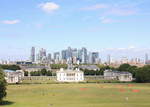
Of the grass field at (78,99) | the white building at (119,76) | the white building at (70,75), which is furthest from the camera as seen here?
the white building at (70,75)

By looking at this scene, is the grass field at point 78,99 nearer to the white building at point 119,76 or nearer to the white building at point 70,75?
the white building at point 119,76

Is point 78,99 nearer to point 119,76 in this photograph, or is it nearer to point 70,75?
point 119,76

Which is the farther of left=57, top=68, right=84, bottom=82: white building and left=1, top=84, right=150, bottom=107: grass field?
left=57, top=68, right=84, bottom=82: white building

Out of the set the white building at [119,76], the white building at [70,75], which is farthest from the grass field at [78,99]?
the white building at [70,75]

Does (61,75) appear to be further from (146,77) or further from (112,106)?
(112,106)

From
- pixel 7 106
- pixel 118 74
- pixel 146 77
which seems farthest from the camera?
pixel 118 74

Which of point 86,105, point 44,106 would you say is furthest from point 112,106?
point 44,106

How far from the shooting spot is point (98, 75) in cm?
14962

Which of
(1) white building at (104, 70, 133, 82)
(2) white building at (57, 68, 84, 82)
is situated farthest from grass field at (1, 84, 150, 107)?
(2) white building at (57, 68, 84, 82)

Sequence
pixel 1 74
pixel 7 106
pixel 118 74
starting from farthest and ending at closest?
pixel 118 74 < pixel 1 74 < pixel 7 106

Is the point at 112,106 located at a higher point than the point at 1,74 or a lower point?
lower

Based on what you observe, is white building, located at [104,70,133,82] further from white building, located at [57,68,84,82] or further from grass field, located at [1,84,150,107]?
grass field, located at [1,84,150,107]

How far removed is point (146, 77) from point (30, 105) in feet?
228

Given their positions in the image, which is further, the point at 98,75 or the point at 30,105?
the point at 98,75
